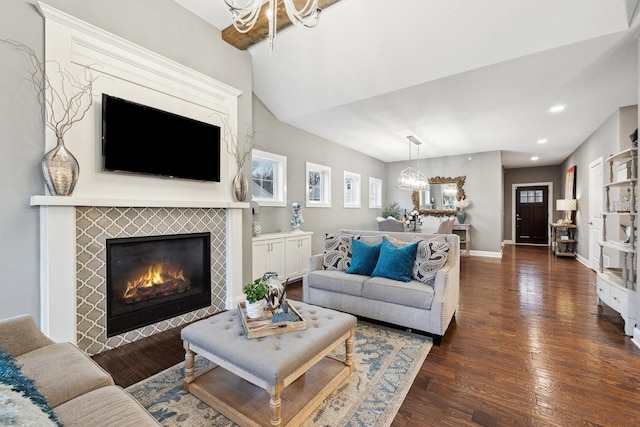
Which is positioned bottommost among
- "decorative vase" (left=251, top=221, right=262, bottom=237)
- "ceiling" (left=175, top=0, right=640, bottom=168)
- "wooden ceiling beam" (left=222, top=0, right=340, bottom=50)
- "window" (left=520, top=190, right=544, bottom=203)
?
"decorative vase" (left=251, top=221, right=262, bottom=237)

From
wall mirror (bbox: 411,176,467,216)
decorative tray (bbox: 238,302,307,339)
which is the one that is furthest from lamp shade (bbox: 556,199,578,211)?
decorative tray (bbox: 238,302,307,339)

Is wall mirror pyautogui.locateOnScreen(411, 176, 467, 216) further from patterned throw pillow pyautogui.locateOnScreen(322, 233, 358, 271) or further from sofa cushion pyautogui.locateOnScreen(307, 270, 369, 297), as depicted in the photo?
sofa cushion pyautogui.locateOnScreen(307, 270, 369, 297)

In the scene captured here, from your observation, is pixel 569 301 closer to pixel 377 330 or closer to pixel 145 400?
pixel 377 330

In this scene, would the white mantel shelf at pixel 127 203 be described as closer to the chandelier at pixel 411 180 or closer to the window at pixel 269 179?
the window at pixel 269 179

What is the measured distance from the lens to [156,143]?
2619 mm

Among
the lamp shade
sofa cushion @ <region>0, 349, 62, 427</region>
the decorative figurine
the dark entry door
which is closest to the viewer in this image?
sofa cushion @ <region>0, 349, 62, 427</region>

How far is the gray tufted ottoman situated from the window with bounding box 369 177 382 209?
6196 mm

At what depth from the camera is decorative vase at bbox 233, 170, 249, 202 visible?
10.8 ft

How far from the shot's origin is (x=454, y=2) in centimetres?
252

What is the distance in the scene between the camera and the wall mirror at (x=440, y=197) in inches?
294

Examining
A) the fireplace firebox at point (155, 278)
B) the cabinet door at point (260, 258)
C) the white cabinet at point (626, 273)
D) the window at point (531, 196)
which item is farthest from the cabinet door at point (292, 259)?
the window at point (531, 196)

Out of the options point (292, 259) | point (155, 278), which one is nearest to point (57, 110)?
point (155, 278)

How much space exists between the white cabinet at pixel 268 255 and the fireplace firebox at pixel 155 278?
78cm

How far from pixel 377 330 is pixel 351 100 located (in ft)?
9.77
